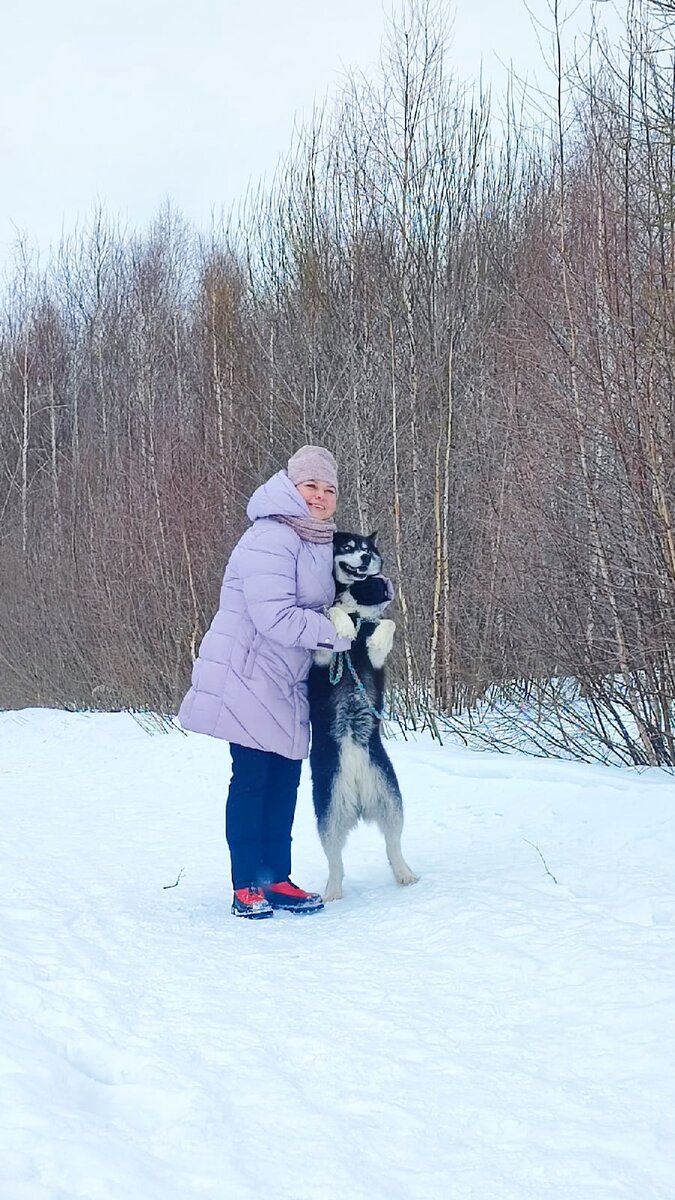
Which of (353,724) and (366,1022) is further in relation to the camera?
(353,724)

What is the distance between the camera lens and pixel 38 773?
1139 cm

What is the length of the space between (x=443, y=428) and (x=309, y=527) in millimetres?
6572

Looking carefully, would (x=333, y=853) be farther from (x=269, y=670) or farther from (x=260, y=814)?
(x=269, y=670)

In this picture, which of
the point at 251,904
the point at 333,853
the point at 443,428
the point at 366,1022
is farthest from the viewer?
the point at 443,428

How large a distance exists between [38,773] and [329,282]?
20.3 ft

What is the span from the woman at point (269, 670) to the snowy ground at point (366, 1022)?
1.00 ft

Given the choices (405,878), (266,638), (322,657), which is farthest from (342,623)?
(405,878)

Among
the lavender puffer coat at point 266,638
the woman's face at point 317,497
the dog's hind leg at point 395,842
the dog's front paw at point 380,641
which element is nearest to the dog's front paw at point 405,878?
the dog's hind leg at point 395,842

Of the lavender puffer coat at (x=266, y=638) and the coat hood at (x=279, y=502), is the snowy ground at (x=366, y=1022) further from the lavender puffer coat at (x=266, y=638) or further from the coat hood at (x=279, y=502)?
the coat hood at (x=279, y=502)

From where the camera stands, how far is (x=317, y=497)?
16.0 feet

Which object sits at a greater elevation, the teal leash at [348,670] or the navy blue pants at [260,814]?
the teal leash at [348,670]

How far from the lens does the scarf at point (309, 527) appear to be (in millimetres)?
4785

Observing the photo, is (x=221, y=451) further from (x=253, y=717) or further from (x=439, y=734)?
(x=253, y=717)

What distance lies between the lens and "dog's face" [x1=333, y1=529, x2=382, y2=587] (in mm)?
4934
